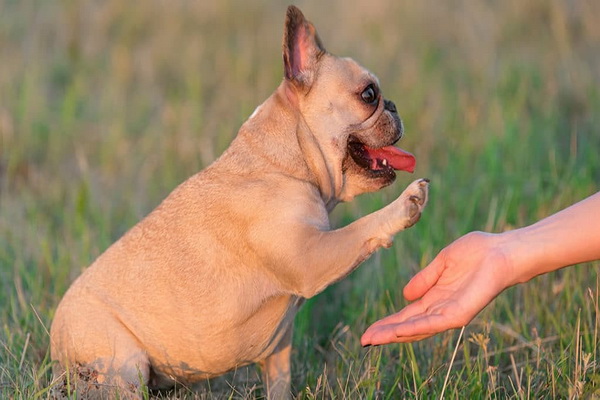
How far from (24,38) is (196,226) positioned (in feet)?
20.2

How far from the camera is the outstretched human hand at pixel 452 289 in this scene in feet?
12.3

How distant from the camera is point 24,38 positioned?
32.0ft

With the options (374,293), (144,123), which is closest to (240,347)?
(374,293)

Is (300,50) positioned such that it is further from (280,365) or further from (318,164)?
(280,365)

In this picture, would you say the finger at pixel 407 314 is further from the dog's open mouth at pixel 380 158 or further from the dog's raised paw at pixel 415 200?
the dog's open mouth at pixel 380 158

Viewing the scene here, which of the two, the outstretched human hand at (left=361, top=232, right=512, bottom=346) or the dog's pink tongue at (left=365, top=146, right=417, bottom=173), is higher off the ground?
the dog's pink tongue at (left=365, top=146, right=417, bottom=173)

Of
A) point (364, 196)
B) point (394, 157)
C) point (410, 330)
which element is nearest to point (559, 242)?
point (410, 330)

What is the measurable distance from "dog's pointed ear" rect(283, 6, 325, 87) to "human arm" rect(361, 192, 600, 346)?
4.05 feet

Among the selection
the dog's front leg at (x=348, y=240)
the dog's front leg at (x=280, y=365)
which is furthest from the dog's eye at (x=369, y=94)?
the dog's front leg at (x=280, y=365)

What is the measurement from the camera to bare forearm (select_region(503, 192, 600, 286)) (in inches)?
148

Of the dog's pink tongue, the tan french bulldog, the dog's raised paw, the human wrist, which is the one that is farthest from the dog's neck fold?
the human wrist

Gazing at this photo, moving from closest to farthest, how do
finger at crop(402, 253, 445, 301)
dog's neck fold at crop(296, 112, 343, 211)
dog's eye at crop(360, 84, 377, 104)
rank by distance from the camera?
finger at crop(402, 253, 445, 301), dog's neck fold at crop(296, 112, 343, 211), dog's eye at crop(360, 84, 377, 104)

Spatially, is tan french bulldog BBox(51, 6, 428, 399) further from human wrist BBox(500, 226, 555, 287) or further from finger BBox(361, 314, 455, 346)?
→ human wrist BBox(500, 226, 555, 287)

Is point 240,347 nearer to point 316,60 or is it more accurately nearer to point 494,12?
point 316,60
